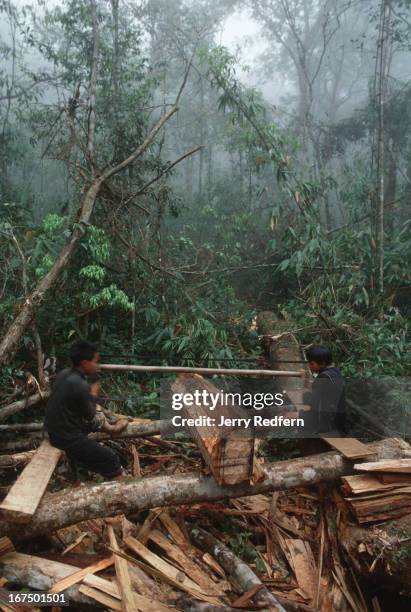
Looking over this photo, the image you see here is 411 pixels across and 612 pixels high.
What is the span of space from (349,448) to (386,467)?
374 millimetres

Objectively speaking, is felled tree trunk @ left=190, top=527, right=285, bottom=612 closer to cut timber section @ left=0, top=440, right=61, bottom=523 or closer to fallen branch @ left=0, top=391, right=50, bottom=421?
cut timber section @ left=0, top=440, right=61, bottom=523

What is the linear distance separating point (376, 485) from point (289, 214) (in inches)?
256

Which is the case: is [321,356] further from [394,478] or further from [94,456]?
[94,456]

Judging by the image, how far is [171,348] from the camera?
671 cm

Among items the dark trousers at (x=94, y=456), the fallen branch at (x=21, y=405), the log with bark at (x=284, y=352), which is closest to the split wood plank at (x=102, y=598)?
the dark trousers at (x=94, y=456)

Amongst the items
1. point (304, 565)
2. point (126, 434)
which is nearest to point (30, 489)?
point (126, 434)

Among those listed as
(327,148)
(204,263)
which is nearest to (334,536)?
(204,263)

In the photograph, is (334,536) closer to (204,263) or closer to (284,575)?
(284,575)

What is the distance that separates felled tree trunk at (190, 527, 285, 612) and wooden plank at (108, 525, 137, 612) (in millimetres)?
692

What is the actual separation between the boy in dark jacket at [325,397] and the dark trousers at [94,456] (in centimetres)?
199

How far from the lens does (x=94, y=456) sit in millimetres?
3691

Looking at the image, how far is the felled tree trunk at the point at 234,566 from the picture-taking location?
271 centimetres

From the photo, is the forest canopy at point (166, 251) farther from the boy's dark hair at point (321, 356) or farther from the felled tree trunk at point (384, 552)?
the felled tree trunk at point (384, 552)

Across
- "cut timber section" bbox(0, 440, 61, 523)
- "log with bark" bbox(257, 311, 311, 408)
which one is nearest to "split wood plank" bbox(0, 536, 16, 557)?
"cut timber section" bbox(0, 440, 61, 523)
